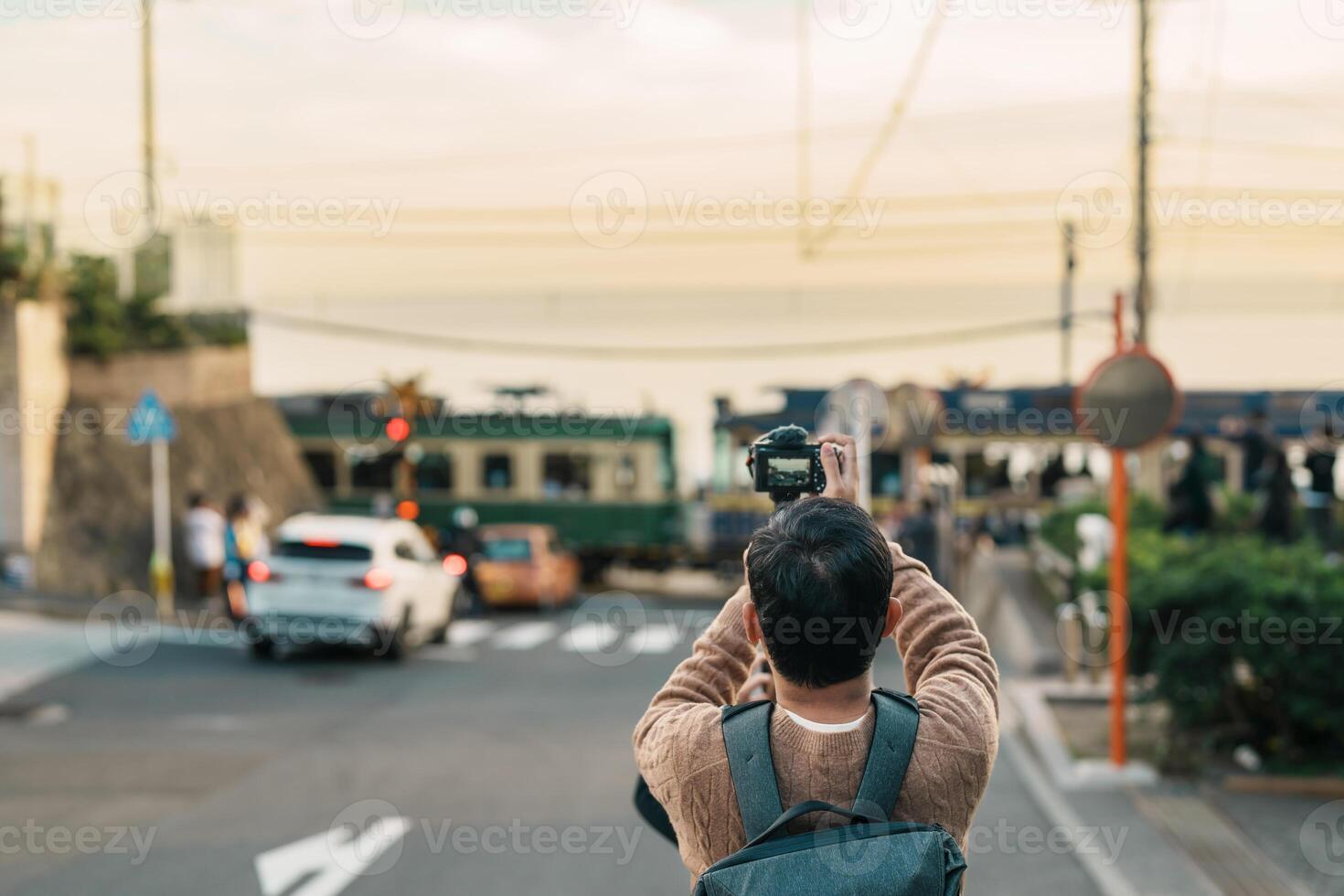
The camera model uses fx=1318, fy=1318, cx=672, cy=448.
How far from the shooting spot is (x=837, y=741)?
7.22ft

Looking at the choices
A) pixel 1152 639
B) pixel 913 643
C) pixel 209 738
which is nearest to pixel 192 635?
pixel 209 738

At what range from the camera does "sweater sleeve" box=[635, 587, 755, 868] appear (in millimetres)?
2258

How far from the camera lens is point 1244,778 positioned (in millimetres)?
8383

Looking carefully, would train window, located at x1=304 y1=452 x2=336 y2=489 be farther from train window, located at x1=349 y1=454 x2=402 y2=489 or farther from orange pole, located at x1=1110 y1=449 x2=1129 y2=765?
orange pole, located at x1=1110 y1=449 x2=1129 y2=765

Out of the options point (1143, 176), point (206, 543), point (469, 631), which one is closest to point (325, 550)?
point (469, 631)

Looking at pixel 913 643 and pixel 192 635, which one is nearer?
pixel 913 643

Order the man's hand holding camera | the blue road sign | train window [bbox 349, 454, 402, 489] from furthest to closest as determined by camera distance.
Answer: train window [bbox 349, 454, 402, 489], the blue road sign, the man's hand holding camera

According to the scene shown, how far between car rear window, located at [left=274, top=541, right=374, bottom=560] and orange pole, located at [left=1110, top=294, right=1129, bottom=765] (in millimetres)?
7926

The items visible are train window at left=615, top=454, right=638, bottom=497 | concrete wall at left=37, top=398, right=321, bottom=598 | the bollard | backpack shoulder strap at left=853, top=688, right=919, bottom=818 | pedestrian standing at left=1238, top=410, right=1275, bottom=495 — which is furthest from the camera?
train window at left=615, top=454, right=638, bottom=497

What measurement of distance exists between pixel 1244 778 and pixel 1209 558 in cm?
153

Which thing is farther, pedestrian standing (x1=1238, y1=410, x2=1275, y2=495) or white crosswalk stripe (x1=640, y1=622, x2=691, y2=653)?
white crosswalk stripe (x1=640, y1=622, x2=691, y2=653)

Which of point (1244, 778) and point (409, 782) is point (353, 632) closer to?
point (409, 782)

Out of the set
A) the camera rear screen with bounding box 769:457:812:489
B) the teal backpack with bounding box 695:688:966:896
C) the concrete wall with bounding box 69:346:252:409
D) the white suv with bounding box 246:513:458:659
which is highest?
the concrete wall with bounding box 69:346:252:409

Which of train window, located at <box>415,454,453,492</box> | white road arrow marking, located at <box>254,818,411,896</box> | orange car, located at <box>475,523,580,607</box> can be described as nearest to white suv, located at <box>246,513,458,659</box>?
orange car, located at <box>475,523,580,607</box>
